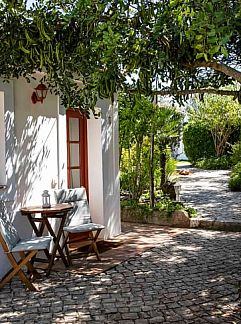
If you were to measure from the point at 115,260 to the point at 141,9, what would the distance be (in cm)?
356

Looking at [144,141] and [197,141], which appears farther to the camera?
[197,141]

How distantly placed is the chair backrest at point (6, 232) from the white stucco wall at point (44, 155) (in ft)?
0.85

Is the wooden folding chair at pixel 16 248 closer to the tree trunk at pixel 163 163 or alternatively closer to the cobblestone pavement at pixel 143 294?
the cobblestone pavement at pixel 143 294

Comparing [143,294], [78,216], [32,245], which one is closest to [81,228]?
[78,216]

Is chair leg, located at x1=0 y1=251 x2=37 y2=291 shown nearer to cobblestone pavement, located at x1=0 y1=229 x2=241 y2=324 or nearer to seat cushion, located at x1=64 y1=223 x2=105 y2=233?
cobblestone pavement, located at x1=0 y1=229 x2=241 y2=324

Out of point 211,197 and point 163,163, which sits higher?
point 163,163

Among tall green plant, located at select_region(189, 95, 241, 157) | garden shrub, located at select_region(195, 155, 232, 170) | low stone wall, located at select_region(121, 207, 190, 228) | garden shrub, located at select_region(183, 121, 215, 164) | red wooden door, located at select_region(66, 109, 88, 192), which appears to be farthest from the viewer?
garden shrub, located at select_region(183, 121, 215, 164)

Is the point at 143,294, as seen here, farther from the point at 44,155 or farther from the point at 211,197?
the point at 211,197

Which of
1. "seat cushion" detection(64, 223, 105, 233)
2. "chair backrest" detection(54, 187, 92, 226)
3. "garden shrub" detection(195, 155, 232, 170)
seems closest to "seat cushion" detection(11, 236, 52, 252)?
"seat cushion" detection(64, 223, 105, 233)

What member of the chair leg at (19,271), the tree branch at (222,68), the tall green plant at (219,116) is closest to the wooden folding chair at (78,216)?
the chair leg at (19,271)

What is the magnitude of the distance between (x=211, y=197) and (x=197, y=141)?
9.90m

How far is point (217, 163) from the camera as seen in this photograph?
2077cm

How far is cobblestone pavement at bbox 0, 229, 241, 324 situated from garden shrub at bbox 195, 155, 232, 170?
576 inches

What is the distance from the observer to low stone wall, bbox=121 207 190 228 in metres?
8.63
